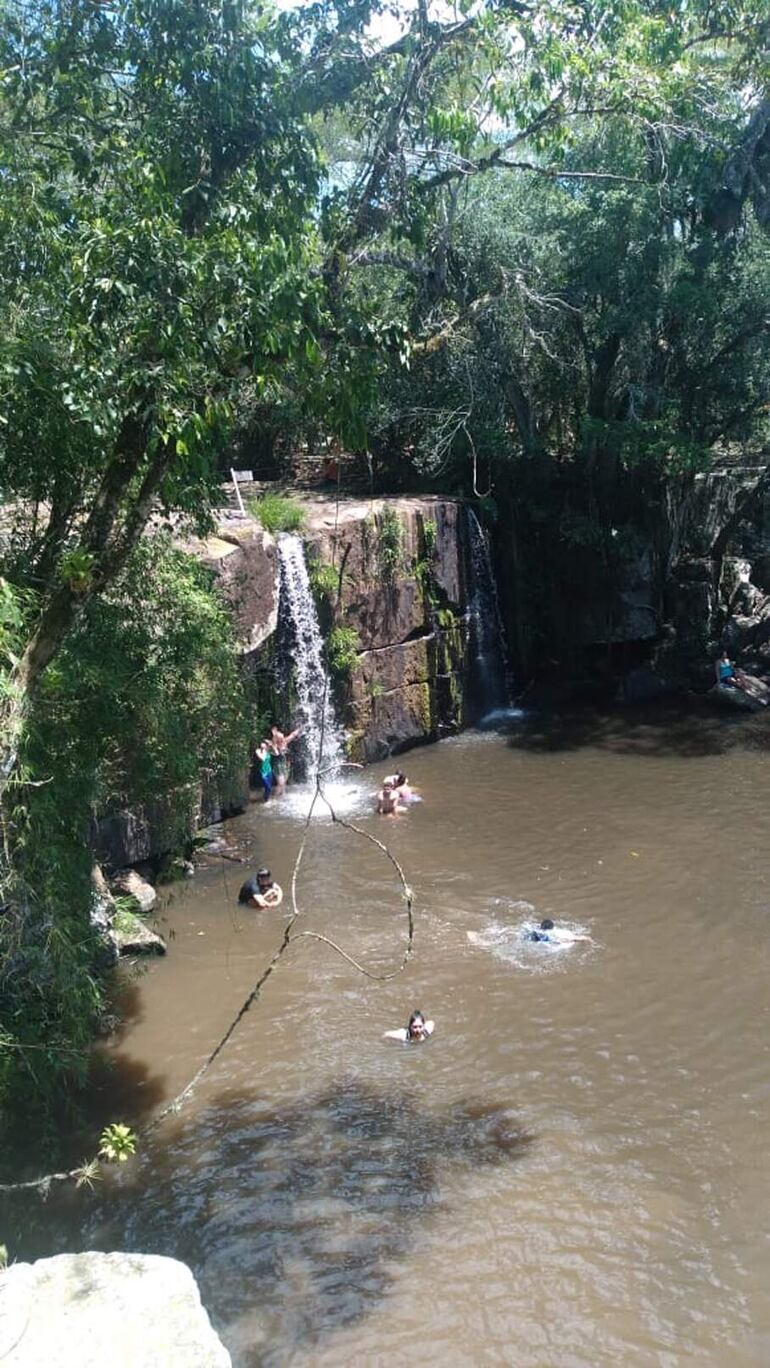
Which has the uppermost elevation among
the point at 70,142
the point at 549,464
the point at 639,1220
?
the point at 70,142

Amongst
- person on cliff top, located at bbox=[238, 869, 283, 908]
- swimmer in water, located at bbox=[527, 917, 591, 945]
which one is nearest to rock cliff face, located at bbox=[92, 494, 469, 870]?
person on cliff top, located at bbox=[238, 869, 283, 908]

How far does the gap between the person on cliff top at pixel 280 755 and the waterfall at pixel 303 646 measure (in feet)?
1.56

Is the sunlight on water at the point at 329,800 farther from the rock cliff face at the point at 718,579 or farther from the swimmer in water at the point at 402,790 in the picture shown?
the rock cliff face at the point at 718,579

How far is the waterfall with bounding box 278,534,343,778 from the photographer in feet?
51.5

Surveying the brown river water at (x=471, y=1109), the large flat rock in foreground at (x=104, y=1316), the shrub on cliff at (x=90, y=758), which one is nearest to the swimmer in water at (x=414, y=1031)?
the brown river water at (x=471, y=1109)

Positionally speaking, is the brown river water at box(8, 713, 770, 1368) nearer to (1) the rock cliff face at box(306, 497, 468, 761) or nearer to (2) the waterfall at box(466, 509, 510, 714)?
(1) the rock cliff face at box(306, 497, 468, 761)

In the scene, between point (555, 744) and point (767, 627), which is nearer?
point (555, 744)

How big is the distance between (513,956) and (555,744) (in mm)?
7077

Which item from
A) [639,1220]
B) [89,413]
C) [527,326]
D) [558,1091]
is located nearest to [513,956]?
[558,1091]

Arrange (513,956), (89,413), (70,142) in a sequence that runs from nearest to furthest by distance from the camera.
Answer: (89,413)
(70,142)
(513,956)

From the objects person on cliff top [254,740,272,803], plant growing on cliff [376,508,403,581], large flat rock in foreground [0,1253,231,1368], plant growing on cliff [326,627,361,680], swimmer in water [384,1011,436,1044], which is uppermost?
plant growing on cliff [376,508,403,581]

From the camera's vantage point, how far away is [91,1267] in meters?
4.79

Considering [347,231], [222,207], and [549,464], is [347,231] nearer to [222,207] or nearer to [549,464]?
[222,207]

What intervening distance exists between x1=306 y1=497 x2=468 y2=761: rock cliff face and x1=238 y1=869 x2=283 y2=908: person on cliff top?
4.51m
